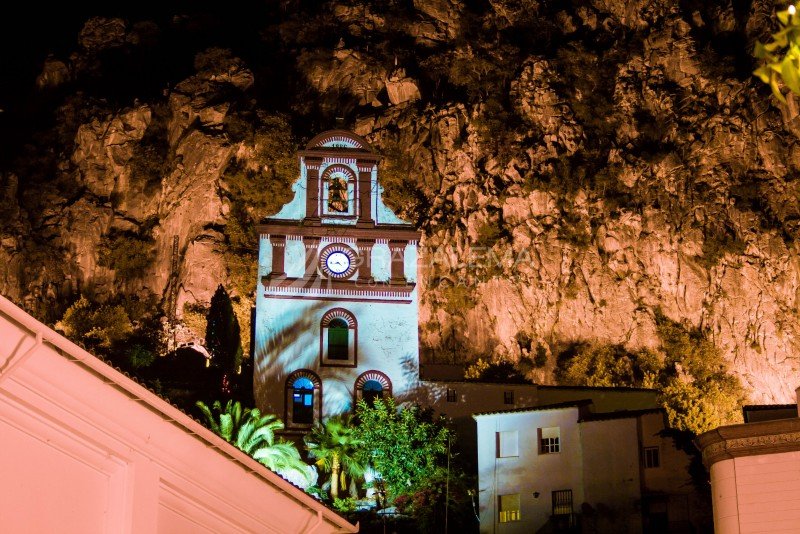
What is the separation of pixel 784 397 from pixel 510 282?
15907 millimetres

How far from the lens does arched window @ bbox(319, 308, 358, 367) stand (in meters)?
58.9

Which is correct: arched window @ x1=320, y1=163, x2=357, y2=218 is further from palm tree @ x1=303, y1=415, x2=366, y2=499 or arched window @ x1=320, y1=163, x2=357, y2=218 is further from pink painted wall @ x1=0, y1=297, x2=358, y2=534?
pink painted wall @ x1=0, y1=297, x2=358, y2=534

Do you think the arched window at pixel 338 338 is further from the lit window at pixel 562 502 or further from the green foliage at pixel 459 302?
the lit window at pixel 562 502

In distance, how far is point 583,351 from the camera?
67.5 m

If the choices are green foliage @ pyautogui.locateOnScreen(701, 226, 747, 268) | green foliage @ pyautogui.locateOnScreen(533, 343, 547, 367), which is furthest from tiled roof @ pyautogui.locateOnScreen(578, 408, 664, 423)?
green foliage @ pyautogui.locateOnScreen(701, 226, 747, 268)

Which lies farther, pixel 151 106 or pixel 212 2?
pixel 212 2

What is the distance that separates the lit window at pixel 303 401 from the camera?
190 feet

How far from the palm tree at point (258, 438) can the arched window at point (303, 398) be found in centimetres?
329

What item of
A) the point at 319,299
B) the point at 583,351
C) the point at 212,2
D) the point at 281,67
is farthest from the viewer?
the point at 212,2

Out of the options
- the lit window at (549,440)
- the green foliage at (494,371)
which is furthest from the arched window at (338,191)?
the lit window at (549,440)

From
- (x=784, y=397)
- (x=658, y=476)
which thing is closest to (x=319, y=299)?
(x=658, y=476)

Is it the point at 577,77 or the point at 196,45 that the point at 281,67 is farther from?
the point at 577,77

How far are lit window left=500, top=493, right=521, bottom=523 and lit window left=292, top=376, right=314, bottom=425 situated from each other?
1034cm

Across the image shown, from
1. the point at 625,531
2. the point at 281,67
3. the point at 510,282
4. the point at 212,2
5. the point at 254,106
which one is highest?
the point at 212,2
